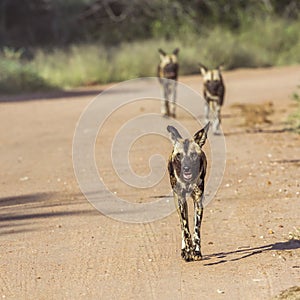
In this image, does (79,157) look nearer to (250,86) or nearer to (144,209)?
(144,209)

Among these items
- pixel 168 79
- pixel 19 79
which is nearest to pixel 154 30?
pixel 19 79

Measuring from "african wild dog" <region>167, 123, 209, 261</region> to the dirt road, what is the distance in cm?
17

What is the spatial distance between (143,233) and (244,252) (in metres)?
1.36

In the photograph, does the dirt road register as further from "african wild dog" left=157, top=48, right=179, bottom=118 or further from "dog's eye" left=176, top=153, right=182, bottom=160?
"african wild dog" left=157, top=48, right=179, bottom=118

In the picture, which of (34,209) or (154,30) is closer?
(34,209)

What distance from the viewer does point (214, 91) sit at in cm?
1633

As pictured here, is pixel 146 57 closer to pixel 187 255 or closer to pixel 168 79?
pixel 168 79

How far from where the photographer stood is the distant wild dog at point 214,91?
53.1 feet

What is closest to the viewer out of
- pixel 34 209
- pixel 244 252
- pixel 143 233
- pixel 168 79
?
pixel 244 252

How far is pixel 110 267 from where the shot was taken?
804 centimetres

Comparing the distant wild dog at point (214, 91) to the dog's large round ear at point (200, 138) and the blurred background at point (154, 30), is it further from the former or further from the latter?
the blurred background at point (154, 30)

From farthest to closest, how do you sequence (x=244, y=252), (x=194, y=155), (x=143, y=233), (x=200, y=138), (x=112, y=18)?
(x=112, y=18), (x=143, y=233), (x=244, y=252), (x=200, y=138), (x=194, y=155)

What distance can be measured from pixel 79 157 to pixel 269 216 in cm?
539

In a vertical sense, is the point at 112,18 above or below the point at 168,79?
above
